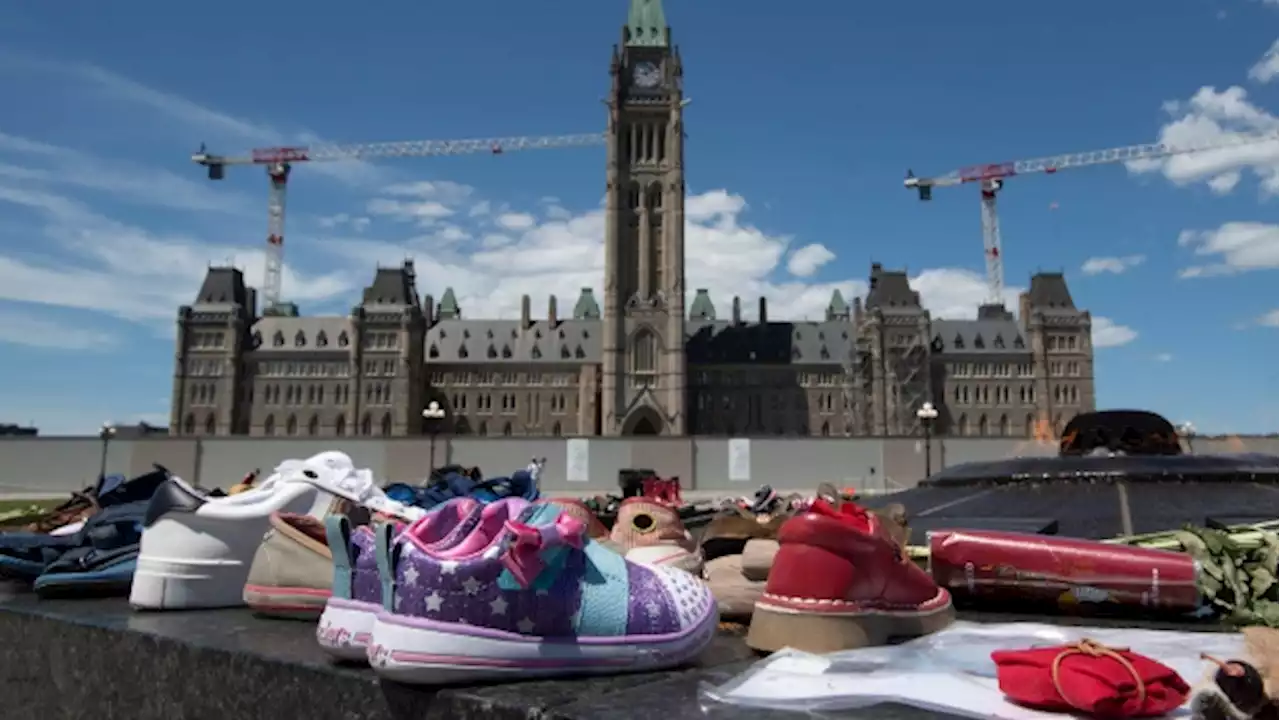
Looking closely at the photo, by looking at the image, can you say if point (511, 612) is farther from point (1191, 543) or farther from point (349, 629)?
point (1191, 543)

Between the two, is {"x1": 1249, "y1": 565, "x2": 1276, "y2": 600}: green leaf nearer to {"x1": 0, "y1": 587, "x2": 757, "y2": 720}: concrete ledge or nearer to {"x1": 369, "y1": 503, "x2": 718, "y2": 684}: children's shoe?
{"x1": 0, "y1": 587, "x2": 757, "y2": 720}: concrete ledge

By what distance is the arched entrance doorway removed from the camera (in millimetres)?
76125

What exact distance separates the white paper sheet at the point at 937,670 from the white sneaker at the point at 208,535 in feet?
5.11

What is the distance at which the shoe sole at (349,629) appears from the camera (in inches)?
88.2

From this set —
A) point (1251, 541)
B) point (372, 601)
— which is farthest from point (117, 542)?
point (1251, 541)

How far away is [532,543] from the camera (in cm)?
204

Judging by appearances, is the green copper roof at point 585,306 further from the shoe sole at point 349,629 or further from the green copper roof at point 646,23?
the shoe sole at point 349,629

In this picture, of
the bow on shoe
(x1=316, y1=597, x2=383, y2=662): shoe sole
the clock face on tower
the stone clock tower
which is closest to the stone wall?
(x1=316, y1=597, x2=383, y2=662): shoe sole

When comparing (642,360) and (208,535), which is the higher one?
(642,360)

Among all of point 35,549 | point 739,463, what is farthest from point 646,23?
point 35,549

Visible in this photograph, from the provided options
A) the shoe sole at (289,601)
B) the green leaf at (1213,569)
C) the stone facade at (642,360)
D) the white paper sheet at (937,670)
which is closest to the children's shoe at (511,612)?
the white paper sheet at (937,670)

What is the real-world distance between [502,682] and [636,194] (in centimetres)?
7916

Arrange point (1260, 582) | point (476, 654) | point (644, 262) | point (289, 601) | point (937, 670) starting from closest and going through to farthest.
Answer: point (476, 654) → point (937, 670) → point (289, 601) → point (1260, 582) → point (644, 262)

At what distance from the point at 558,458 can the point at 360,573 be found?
34.2m
